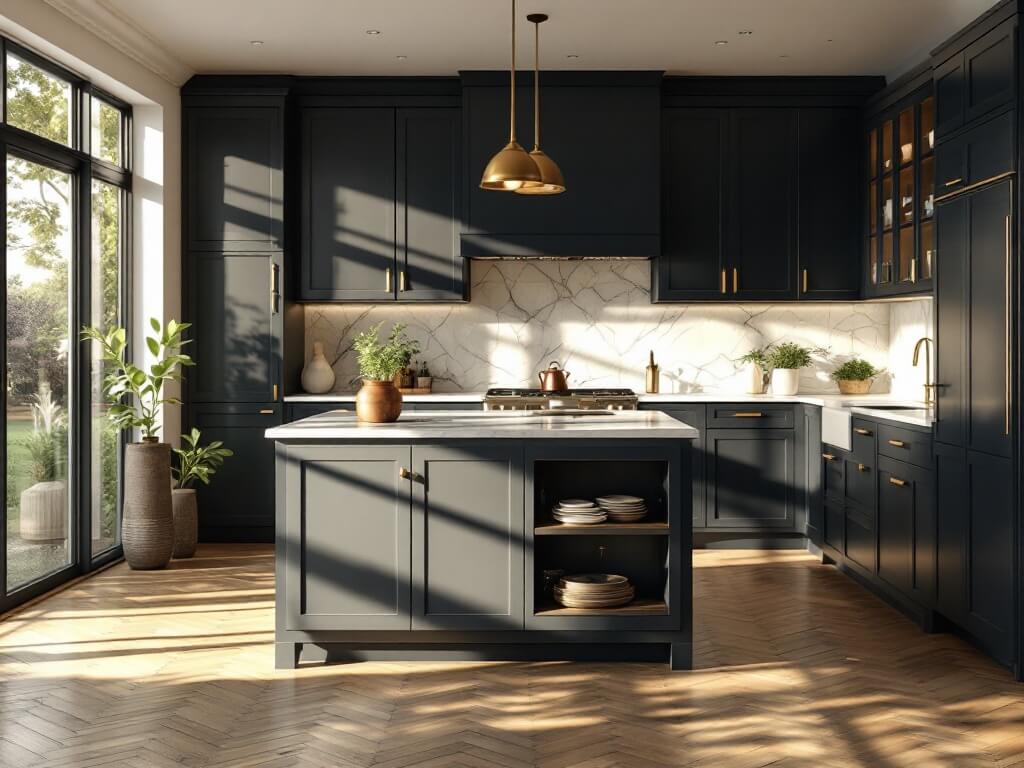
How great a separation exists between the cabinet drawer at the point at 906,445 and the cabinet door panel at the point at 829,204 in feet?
6.02

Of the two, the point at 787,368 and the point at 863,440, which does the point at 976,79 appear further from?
the point at 787,368

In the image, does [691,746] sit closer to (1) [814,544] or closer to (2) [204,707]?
(2) [204,707]

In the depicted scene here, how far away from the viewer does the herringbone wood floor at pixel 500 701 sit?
307 centimetres

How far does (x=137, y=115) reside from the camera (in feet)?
20.1

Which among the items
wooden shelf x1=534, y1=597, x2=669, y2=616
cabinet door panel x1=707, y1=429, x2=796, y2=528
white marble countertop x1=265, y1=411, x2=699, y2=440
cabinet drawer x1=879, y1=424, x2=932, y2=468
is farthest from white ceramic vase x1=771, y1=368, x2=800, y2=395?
wooden shelf x1=534, y1=597, x2=669, y2=616

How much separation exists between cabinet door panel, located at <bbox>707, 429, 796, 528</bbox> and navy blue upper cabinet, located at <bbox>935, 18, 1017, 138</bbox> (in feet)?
7.77

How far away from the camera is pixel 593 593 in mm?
3855

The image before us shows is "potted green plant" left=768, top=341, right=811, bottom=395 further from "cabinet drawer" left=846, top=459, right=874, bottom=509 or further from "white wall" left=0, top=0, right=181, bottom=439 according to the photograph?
"white wall" left=0, top=0, right=181, bottom=439

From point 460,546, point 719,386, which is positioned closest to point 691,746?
point 460,546

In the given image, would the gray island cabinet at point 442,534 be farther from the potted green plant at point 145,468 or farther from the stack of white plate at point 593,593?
the potted green plant at point 145,468

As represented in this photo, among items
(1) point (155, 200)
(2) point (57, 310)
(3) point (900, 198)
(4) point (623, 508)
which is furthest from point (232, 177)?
(3) point (900, 198)

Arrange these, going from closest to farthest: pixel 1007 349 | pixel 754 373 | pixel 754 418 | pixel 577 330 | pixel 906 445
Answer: pixel 1007 349
pixel 906 445
pixel 754 418
pixel 754 373
pixel 577 330

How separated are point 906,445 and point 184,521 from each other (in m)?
4.10

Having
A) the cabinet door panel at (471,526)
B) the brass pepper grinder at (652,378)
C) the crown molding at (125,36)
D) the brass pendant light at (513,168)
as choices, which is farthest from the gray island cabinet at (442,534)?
the brass pepper grinder at (652,378)
